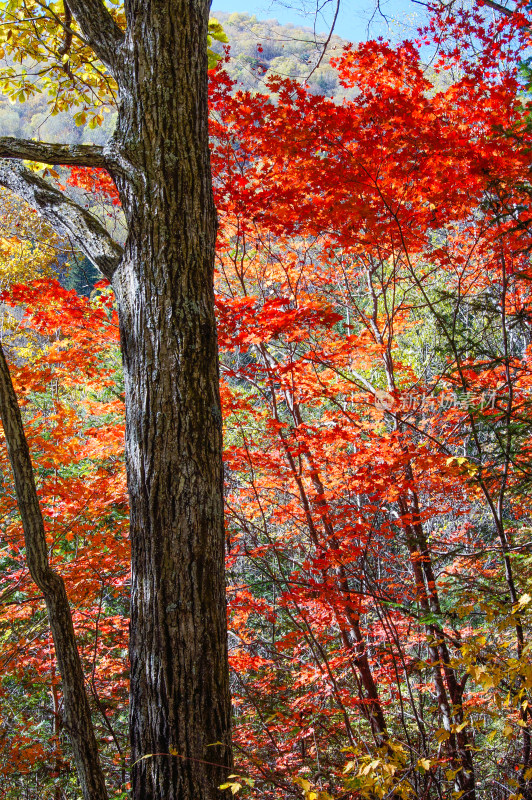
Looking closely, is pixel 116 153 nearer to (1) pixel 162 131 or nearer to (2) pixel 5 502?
(1) pixel 162 131

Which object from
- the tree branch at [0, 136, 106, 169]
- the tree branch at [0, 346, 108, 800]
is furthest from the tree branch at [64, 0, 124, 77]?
the tree branch at [0, 346, 108, 800]

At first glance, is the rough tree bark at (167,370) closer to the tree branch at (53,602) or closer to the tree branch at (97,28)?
the tree branch at (97,28)

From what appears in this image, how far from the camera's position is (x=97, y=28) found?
7.04 ft

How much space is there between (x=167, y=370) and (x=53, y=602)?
110 cm

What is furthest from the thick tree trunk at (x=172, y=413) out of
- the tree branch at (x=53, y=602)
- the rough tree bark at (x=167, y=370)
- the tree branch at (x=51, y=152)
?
the tree branch at (x=53, y=602)

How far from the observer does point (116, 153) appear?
1.94 metres

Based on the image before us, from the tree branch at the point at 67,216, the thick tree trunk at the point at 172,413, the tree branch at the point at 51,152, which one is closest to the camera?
the thick tree trunk at the point at 172,413

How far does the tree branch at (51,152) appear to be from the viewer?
1965 millimetres

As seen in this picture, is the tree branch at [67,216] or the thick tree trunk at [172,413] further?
the tree branch at [67,216]

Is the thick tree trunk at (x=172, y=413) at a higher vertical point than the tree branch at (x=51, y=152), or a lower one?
lower

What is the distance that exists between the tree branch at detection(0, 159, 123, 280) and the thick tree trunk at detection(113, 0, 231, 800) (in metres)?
0.16

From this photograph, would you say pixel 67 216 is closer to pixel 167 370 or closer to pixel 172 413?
pixel 167 370

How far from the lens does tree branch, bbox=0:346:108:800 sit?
2.01 meters

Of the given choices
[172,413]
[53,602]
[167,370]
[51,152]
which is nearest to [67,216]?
[51,152]
